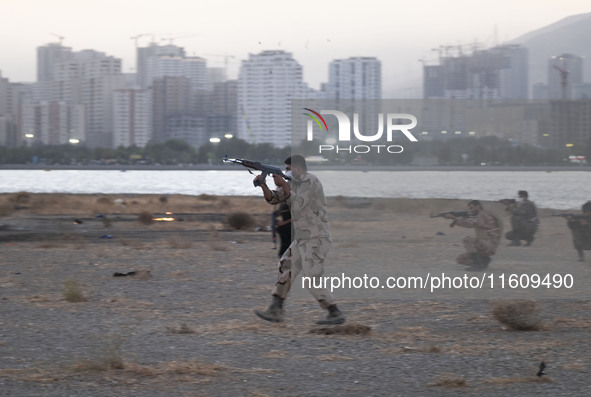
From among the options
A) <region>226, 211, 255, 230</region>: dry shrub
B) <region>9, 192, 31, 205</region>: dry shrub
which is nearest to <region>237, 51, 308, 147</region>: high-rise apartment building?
<region>9, 192, 31, 205</region>: dry shrub

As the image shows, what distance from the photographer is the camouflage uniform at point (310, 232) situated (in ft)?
32.1

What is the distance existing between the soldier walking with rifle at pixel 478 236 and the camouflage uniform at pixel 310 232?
374 centimetres

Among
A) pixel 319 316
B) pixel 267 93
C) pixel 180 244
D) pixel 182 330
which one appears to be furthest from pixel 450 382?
pixel 267 93

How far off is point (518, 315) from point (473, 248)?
11.7ft

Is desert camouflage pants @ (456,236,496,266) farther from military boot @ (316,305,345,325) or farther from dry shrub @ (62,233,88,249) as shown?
dry shrub @ (62,233,88,249)

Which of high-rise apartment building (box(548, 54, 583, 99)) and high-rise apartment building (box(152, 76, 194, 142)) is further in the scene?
high-rise apartment building (box(152, 76, 194, 142))

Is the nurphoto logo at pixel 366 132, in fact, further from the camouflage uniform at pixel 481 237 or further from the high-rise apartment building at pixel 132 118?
the high-rise apartment building at pixel 132 118

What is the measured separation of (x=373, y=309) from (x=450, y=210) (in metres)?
2.17

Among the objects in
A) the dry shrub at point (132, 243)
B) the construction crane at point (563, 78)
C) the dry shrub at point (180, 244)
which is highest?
the construction crane at point (563, 78)

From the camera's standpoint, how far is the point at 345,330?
985 centimetres

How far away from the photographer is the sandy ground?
7.55 m

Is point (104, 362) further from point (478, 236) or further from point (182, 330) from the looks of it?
point (478, 236)

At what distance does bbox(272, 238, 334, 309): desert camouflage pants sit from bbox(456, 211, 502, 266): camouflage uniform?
12.7 ft

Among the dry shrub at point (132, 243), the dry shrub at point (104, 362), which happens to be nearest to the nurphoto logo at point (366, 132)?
the dry shrub at point (104, 362)
